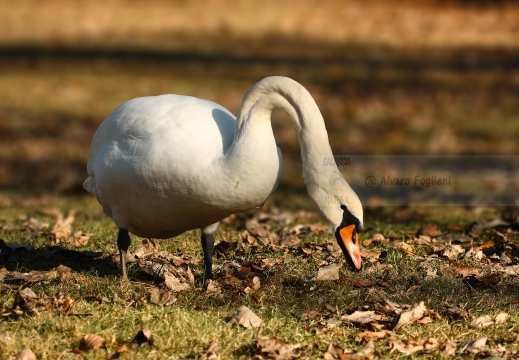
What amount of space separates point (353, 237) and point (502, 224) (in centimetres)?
274

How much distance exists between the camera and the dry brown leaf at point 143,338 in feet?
13.4

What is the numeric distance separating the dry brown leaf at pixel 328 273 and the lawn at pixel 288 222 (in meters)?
0.02

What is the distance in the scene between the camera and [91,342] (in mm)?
4066

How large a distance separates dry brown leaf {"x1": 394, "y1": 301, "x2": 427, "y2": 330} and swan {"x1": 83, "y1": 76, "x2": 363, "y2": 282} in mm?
472

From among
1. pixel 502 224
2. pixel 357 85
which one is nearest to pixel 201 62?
pixel 357 85

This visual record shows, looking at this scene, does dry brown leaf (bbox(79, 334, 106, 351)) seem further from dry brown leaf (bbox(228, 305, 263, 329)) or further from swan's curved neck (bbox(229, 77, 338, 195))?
swan's curved neck (bbox(229, 77, 338, 195))

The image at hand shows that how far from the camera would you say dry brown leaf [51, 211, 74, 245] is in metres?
6.44

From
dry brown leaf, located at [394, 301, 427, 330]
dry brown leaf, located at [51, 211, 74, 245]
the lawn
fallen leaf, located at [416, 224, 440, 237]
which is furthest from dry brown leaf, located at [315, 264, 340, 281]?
dry brown leaf, located at [51, 211, 74, 245]

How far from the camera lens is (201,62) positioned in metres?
19.5

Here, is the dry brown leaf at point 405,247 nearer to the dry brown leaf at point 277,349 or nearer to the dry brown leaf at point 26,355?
the dry brown leaf at point 277,349

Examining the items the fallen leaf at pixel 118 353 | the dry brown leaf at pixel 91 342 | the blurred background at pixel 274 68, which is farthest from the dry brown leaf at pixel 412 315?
the blurred background at pixel 274 68

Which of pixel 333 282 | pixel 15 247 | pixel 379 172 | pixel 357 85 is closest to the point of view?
pixel 333 282

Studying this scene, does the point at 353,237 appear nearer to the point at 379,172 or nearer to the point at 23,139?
the point at 379,172

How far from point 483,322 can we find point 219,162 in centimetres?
169
